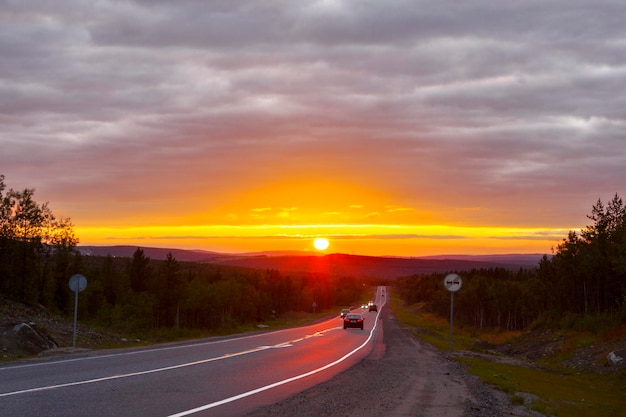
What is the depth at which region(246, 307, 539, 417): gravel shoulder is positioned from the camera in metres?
12.4

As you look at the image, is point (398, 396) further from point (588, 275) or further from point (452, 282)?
point (588, 275)

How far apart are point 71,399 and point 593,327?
43.8 metres

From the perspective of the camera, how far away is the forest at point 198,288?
51.8 meters

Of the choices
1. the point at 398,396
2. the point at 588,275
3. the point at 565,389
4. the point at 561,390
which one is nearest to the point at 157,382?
the point at 398,396

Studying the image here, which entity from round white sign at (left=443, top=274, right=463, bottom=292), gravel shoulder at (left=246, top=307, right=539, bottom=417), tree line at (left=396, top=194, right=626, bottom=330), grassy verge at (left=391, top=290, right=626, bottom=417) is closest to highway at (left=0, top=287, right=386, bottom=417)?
gravel shoulder at (left=246, top=307, right=539, bottom=417)

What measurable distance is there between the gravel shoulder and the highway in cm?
59

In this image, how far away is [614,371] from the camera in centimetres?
3241

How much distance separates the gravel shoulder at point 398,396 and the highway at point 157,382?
23.4 inches

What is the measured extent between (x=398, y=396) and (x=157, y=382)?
5687 mm

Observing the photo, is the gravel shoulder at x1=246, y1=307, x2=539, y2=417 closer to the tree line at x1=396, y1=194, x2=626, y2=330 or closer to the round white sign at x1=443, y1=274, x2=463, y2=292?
the round white sign at x1=443, y1=274, x2=463, y2=292

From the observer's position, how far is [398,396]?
48.6ft

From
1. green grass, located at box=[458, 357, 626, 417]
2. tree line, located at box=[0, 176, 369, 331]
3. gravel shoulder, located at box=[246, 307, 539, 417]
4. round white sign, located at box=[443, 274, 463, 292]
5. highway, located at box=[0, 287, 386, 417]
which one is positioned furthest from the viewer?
tree line, located at box=[0, 176, 369, 331]

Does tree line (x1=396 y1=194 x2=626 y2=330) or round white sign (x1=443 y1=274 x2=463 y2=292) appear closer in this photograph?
round white sign (x1=443 y1=274 x2=463 y2=292)

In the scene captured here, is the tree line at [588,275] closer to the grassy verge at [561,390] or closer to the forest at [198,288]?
the forest at [198,288]
